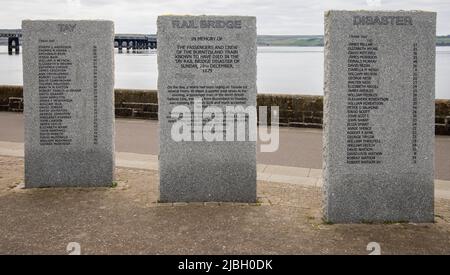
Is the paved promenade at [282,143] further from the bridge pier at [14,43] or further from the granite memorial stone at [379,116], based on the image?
the bridge pier at [14,43]

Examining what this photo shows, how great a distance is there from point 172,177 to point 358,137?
2.42m

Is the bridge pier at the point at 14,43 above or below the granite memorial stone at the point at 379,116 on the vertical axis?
above

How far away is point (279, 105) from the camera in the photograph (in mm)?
13609

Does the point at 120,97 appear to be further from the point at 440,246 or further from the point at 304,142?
the point at 440,246

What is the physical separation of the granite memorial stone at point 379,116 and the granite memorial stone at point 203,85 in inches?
43.8

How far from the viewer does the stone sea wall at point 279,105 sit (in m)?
12.1

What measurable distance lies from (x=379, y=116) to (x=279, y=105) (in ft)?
25.7

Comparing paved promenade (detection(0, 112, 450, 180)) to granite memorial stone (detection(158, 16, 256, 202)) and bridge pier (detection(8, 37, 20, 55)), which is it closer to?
granite memorial stone (detection(158, 16, 256, 202))

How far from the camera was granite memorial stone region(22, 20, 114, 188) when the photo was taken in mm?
7160

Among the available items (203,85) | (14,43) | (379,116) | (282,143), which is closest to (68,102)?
(203,85)

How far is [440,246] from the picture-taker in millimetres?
5125

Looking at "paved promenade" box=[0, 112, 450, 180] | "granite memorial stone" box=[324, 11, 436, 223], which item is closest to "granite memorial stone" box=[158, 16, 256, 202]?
"granite memorial stone" box=[324, 11, 436, 223]

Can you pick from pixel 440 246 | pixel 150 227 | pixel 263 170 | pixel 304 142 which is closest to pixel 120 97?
pixel 304 142

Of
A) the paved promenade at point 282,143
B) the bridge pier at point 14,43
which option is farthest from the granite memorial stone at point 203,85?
the bridge pier at point 14,43
